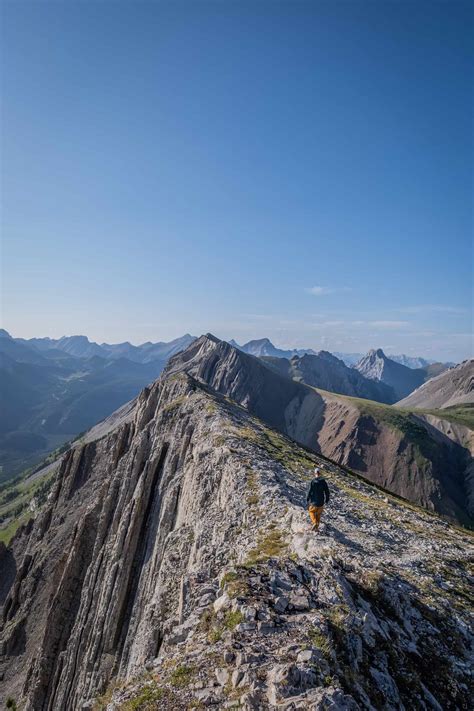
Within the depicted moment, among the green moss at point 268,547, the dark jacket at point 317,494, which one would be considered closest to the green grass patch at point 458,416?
the dark jacket at point 317,494

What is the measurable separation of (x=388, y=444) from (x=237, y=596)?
507 feet

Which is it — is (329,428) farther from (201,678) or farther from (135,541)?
(201,678)

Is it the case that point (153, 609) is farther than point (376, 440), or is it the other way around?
point (376, 440)

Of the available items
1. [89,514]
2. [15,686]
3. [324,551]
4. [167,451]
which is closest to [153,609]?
[324,551]

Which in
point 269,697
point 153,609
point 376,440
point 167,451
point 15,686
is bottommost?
point 15,686

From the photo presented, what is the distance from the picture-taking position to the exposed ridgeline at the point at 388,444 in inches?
5305

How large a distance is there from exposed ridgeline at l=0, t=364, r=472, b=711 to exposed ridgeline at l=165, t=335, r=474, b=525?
9982 centimetres

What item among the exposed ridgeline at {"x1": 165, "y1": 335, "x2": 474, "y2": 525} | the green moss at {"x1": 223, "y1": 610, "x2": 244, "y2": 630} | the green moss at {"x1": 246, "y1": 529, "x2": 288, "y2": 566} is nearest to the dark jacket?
the green moss at {"x1": 246, "y1": 529, "x2": 288, "y2": 566}

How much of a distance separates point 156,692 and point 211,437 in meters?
30.3

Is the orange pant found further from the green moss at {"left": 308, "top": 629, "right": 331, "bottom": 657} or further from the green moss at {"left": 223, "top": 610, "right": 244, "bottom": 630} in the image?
the green moss at {"left": 308, "top": 629, "right": 331, "bottom": 657}

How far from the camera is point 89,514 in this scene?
54062mm

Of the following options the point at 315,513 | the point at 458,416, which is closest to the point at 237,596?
the point at 315,513

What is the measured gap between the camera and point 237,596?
14391 mm

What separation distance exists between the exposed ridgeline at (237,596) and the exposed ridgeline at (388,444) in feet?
327
